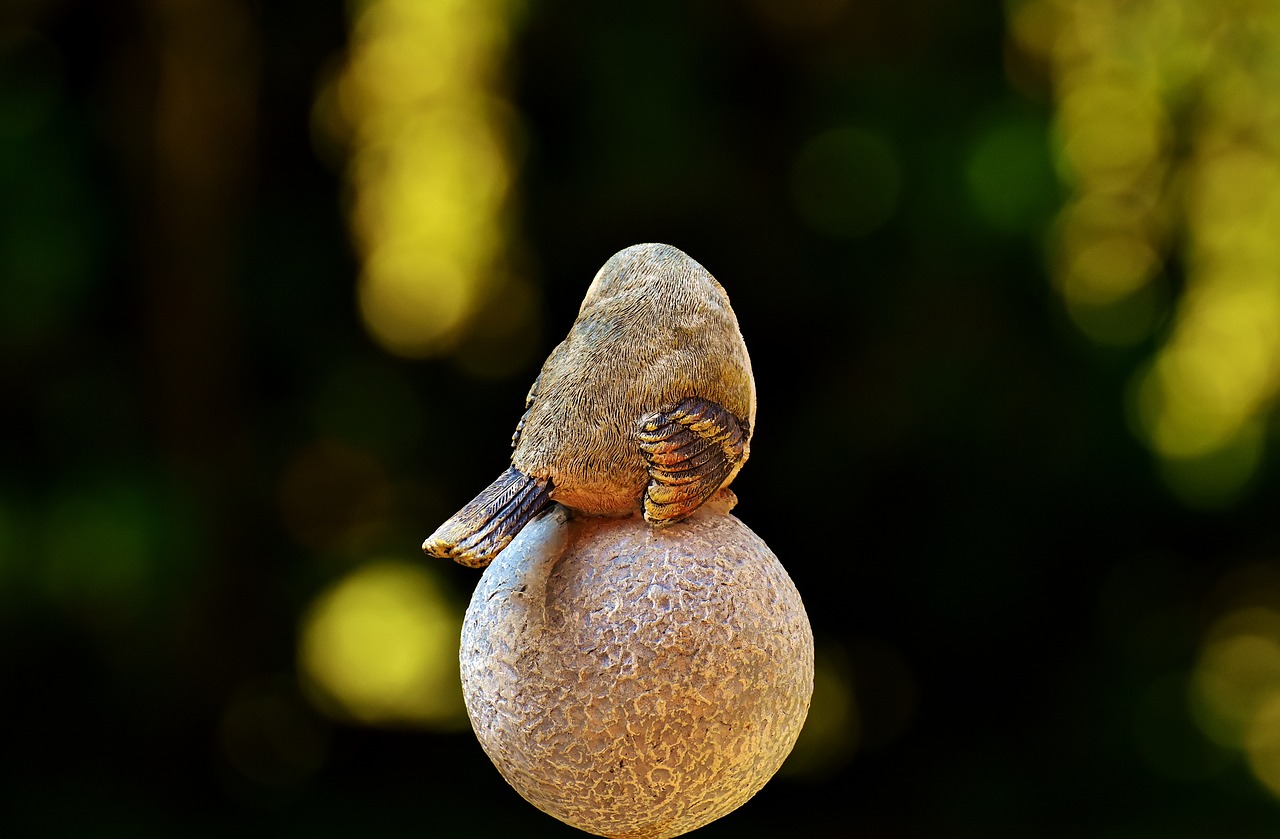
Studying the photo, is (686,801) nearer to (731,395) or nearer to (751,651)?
(751,651)

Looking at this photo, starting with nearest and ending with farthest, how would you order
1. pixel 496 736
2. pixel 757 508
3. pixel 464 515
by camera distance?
pixel 464 515
pixel 496 736
pixel 757 508

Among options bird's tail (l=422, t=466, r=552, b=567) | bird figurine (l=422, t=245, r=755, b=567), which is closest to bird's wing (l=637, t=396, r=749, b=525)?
bird figurine (l=422, t=245, r=755, b=567)

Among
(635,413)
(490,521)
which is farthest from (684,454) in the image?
(490,521)

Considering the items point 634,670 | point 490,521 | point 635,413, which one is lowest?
point 634,670

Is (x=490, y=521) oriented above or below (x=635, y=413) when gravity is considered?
below

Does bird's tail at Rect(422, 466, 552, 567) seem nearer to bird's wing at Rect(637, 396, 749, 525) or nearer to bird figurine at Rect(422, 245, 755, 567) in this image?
bird figurine at Rect(422, 245, 755, 567)

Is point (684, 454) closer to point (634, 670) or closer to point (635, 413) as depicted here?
point (635, 413)

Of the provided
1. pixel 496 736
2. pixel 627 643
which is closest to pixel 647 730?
pixel 627 643
